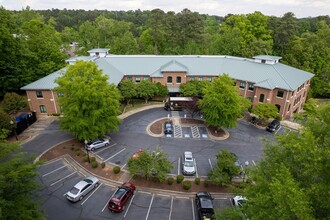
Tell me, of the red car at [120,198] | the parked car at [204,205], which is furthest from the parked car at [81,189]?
the parked car at [204,205]

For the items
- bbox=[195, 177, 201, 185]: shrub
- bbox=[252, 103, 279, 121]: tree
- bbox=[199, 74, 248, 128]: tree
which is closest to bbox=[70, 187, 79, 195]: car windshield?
bbox=[195, 177, 201, 185]: shrub

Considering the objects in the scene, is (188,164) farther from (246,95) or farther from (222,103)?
(246,95)

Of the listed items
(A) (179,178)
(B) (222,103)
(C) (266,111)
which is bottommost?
(A) (179,178)

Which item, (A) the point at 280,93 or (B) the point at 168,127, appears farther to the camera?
(A) the point at 280,93

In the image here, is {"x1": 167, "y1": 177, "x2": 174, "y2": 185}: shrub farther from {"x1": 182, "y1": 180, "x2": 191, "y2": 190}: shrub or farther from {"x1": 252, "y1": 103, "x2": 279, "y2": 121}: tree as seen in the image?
{"x1": 252, "y1": 103, "x2": 279, "y2": 121}: tree

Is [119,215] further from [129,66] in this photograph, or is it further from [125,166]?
[129,66]

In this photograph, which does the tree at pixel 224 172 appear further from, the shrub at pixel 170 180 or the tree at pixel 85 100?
the tree at pixel 85 100

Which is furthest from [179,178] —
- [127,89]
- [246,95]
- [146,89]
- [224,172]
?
[246,95]
